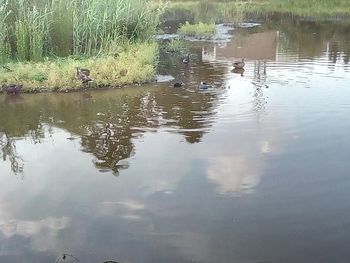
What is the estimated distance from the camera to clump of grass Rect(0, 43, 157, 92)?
411 inches

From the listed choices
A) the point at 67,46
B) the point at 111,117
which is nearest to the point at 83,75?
the point at 111,117

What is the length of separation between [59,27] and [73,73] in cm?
222

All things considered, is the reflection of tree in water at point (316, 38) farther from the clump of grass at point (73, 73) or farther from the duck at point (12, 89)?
Answer: the duck at point (12, 89)

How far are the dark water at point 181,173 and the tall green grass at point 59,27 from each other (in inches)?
87.4

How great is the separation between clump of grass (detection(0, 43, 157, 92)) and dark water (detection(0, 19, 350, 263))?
0.39 m

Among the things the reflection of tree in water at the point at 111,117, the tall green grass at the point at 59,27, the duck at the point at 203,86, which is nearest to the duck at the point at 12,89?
the reflection of tree in water at the point at 111,117

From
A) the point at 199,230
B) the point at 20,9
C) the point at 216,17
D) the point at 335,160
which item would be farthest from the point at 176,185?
the point at 216,17

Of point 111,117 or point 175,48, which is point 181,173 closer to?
point 111,117

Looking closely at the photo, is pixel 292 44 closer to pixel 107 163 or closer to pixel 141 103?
pixel 141 103

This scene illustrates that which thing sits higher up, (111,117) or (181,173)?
(111,117)

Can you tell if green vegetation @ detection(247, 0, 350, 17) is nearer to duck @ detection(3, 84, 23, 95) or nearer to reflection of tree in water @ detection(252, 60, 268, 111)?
reflection of tree in water @ detection(252, 60, 268, 111)

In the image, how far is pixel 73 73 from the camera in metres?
10.6

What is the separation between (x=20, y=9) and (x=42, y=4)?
743mm

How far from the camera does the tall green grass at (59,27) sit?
11633 millimetres
